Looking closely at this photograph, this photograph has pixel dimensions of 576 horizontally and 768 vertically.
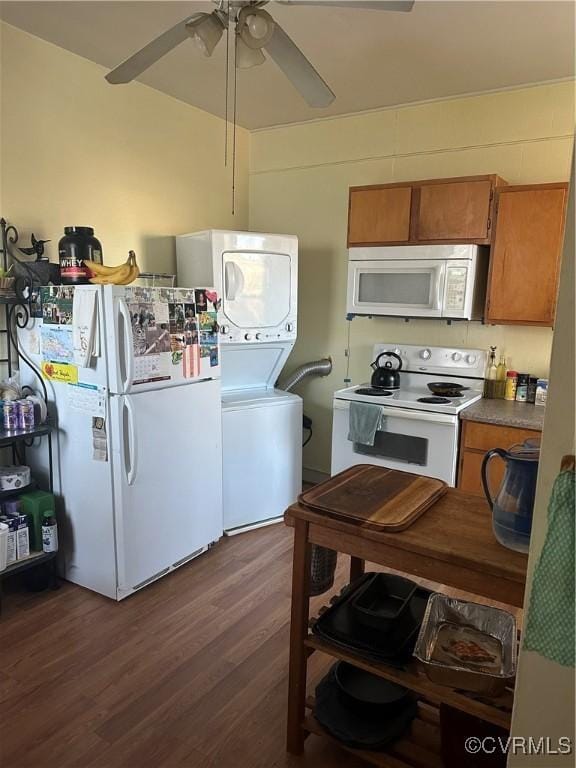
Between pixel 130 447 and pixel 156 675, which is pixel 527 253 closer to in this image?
pixel 130 447

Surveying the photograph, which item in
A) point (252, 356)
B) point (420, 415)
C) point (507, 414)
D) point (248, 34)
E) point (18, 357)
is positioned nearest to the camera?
point (248, 34)

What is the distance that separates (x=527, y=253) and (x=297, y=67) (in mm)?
1710

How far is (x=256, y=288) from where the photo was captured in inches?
131

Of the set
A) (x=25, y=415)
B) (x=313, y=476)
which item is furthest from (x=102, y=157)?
(x=313, y=476)

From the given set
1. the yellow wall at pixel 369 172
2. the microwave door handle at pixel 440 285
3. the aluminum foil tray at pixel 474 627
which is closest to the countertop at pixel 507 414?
the yellow wall at pixel 369 172

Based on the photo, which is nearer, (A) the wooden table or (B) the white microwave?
(A) the wooden table

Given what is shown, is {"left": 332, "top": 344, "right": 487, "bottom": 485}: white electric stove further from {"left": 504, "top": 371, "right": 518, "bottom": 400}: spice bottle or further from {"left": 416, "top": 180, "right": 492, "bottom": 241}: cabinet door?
{"left": 416, "top": 180, "right": 492, "bottom": 241}: cabinet door

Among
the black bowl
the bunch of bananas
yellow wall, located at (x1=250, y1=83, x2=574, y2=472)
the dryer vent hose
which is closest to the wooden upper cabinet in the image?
yellow wall, located at (x1=250, y1=83, x2=574, y2=472)

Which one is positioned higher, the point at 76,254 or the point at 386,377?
the point at 76,254

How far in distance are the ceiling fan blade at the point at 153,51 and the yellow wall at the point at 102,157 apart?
3.13 feet

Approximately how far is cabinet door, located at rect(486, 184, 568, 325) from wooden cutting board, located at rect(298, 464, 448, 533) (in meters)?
1.63

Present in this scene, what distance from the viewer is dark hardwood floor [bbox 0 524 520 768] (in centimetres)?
178

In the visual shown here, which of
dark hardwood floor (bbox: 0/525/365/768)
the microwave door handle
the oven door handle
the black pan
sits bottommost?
dark hardwood floor (bbox: 0/525/365/768)

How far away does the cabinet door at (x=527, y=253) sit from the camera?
9.37ft
